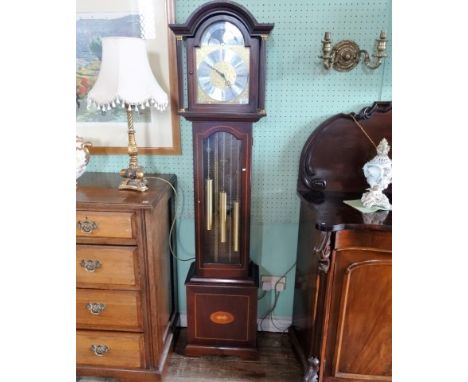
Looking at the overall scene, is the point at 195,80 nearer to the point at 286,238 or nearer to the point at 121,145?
the point at 121,145

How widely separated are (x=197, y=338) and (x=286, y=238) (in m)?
0.70

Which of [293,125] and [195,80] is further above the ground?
[195,80]

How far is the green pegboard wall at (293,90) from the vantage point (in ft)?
4.54

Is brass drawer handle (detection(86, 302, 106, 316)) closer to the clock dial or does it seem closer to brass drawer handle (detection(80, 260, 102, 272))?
brass drawer handle (detection(80, 260, 102, 272))

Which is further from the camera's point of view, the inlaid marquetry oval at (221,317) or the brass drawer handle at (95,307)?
the inlaid marquetry oval at (221,317)

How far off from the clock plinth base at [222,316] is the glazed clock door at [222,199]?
0.06 m

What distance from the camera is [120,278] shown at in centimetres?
133

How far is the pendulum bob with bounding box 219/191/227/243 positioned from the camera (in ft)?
4.78

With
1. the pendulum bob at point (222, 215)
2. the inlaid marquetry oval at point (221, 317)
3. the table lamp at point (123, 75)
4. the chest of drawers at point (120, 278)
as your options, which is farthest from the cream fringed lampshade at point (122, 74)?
the inlaid marquetry oval at point (221, 317)

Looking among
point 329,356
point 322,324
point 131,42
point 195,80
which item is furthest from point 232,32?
point 329,356

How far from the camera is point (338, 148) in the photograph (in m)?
1.50

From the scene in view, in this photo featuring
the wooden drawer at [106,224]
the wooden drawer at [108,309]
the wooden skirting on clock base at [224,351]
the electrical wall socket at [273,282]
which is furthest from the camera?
the electrical wall socket at [273,282]

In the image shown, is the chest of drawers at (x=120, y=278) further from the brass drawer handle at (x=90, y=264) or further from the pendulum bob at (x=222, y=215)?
the pendulum bob at (x=222, y=215)

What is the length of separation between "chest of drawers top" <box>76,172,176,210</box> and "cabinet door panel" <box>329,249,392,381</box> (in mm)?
780
